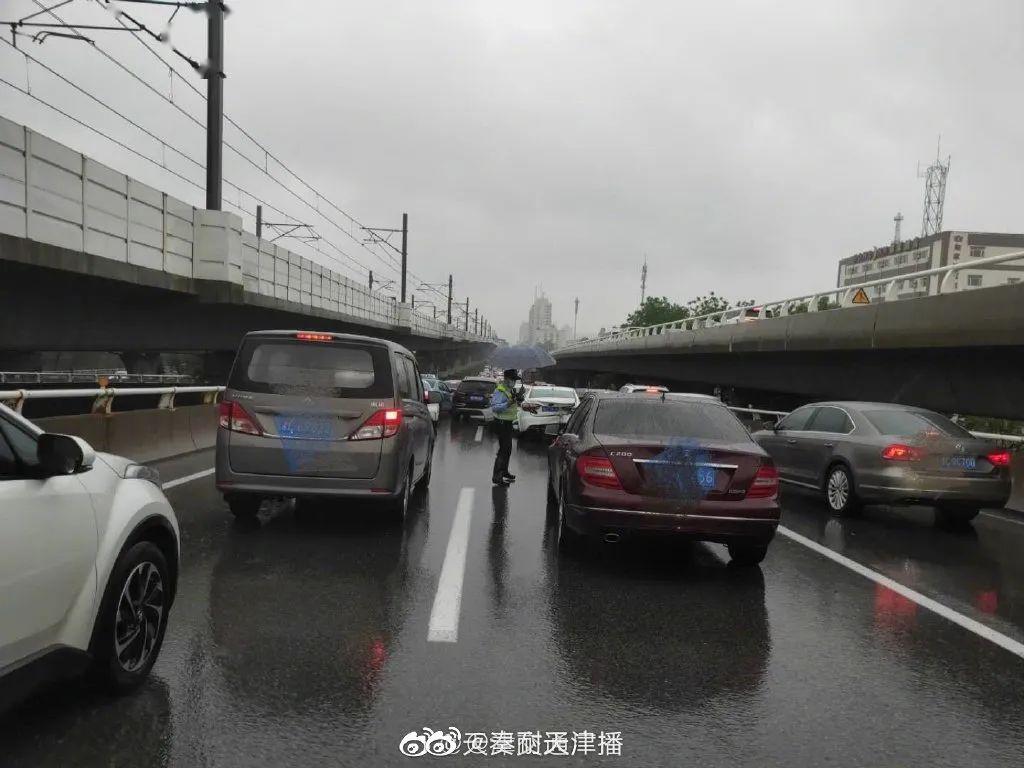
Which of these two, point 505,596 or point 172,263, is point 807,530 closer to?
point 505,596

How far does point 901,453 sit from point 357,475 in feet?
21.1

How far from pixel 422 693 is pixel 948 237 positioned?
14174cm

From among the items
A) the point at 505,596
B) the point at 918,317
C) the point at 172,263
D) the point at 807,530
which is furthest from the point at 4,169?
the point at 918,317

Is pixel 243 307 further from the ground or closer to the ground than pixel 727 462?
further from the ground

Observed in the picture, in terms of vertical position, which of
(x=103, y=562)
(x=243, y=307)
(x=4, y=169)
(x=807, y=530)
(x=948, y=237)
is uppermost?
(x=948, y=237)

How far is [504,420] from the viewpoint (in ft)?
38.3

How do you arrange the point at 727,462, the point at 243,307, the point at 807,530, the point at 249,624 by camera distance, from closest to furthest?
the point at 249,624, the point at 727,462, the point at 807,530, the point at 243,307

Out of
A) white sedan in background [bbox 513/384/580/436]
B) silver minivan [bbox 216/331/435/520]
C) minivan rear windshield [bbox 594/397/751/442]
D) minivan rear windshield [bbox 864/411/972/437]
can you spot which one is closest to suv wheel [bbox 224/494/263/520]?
silver minivan [bbox 216/331/435/520]

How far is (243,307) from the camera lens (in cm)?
2384

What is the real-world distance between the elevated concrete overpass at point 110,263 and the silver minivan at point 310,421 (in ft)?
22.8

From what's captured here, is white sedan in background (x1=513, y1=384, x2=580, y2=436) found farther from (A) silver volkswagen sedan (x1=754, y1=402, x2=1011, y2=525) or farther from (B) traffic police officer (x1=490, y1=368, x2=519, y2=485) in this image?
(A) silver volkswagen sedan (x1=754, y1=402, x2=1011, y2=525)

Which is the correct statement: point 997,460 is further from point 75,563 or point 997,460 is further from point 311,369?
point 75,563

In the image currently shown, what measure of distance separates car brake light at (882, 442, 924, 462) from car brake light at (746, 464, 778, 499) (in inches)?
151

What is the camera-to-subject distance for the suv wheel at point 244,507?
8133mm
